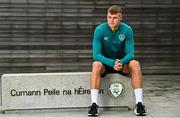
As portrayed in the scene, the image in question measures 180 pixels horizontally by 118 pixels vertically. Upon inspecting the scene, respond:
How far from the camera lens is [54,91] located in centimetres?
720

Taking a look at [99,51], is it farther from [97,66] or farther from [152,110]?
[152,110]

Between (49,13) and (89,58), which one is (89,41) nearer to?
(89,58)

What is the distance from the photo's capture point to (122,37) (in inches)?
280

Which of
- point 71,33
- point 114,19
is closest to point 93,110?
point 114,19

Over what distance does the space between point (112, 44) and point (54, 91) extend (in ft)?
3.69

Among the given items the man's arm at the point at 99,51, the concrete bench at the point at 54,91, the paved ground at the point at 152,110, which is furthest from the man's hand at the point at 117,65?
the paved ground at the point at 152,110

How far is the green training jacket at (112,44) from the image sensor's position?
23.0ft

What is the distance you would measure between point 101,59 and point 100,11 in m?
6.19

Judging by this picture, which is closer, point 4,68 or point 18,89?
point 18,89

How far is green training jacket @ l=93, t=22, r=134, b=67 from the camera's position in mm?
7012

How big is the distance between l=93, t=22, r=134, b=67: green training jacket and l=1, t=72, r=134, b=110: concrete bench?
1.09ft

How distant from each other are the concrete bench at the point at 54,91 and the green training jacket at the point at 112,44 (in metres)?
0.33

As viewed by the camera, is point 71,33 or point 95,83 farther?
point 71,33

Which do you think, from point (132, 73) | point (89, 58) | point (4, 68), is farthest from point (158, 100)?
point (4, 68)
